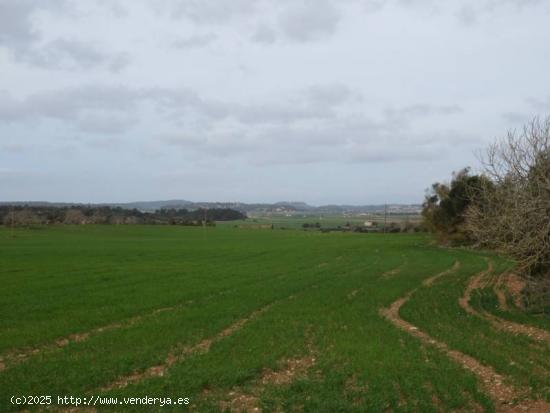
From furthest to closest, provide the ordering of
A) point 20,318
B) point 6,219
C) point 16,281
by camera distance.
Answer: point 6,219 < point 16,281 < point 20,318

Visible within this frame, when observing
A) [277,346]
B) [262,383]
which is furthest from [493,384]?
[277,346]

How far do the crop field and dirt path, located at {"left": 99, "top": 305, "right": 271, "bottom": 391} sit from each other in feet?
0.13

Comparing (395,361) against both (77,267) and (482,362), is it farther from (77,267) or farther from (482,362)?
(77,267)

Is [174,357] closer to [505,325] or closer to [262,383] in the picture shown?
[262,383]

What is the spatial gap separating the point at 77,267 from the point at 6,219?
3349 inches

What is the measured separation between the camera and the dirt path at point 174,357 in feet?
36.6

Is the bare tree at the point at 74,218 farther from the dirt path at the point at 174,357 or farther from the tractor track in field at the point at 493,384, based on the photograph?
the tractor track in field at the point at 493,384

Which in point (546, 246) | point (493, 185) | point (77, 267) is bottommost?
point (77, 267)

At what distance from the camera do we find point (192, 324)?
18.1 m

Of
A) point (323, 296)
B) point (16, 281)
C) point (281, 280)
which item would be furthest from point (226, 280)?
point (16, 281)

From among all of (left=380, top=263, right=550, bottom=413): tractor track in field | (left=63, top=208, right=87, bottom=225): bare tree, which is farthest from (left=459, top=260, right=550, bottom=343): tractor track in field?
(left=63, top=208, right=87, bottom=225): bare tree

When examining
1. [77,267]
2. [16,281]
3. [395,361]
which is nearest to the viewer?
[395,361]

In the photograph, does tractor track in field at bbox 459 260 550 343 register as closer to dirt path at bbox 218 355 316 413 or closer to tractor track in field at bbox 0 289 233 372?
dirt path at bbox 218 355 316 413

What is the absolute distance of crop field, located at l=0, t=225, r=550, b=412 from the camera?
33.6ft
